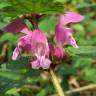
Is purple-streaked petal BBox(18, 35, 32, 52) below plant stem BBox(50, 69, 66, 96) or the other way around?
the other way around

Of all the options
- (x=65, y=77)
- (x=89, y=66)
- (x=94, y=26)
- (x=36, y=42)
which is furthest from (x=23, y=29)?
(x=94, y=26)

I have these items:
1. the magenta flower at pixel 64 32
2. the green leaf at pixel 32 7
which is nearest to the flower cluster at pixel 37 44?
the magenta flower at pixel 64 32

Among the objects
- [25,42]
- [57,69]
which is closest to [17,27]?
[25,42]

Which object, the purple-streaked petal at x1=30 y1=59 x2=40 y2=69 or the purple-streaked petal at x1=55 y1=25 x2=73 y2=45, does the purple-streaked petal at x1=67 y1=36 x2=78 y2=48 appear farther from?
the purple-streaked petal at x1=30 y1=59 x2=40 y2=69

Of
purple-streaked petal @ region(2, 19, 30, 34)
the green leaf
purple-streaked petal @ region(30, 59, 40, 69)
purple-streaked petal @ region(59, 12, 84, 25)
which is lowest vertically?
purple-streaked petal @ region(30, 59, 40, 69)

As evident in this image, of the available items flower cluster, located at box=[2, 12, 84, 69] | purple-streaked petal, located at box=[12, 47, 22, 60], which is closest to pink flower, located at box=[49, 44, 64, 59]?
flower cluster, located at box=[2, 12, 84, 69]

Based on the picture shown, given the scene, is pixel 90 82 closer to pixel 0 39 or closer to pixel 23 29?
pixel 0 39

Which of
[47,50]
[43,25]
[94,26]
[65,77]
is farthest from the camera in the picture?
[94,26]
